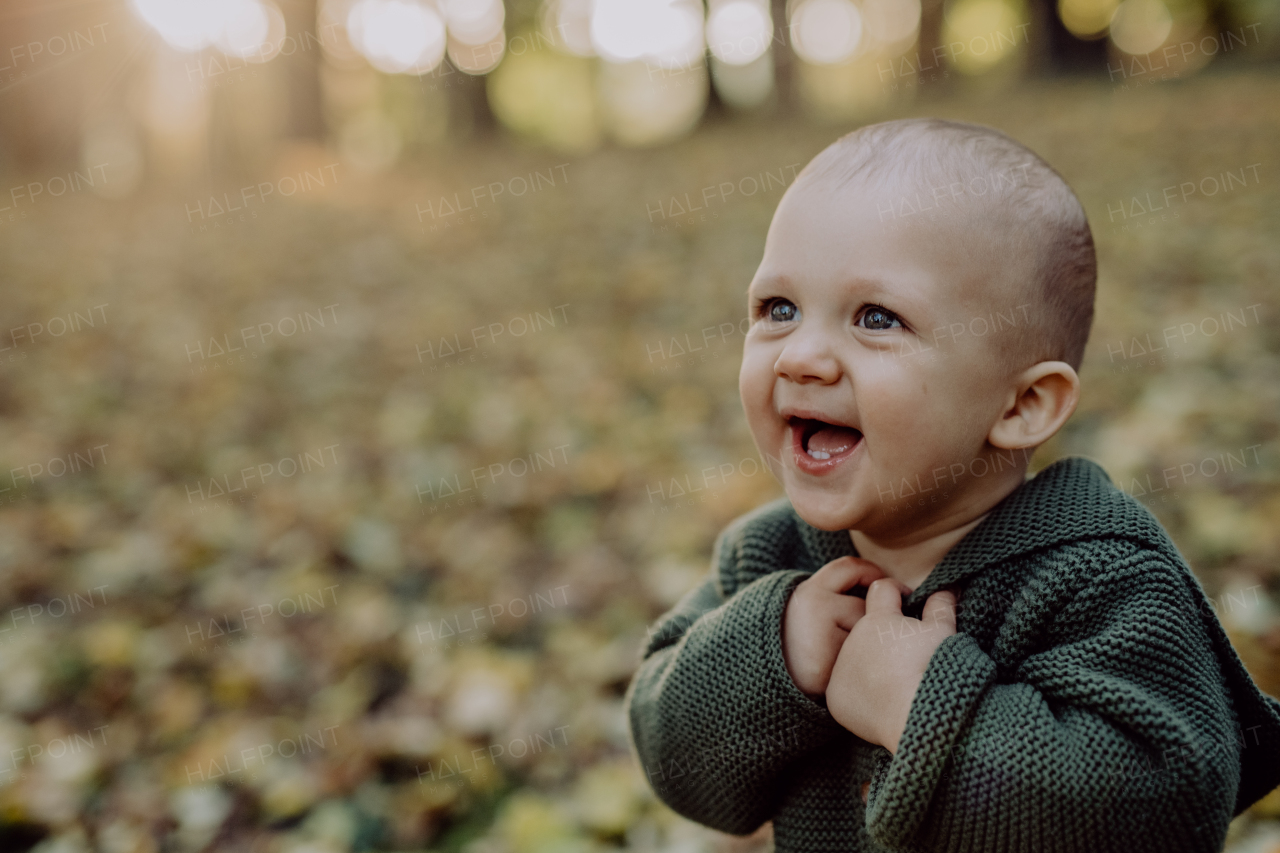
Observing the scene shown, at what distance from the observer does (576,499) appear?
4180 millimetres

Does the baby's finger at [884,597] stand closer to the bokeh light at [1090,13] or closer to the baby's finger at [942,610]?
the baby's finger at [942,610]

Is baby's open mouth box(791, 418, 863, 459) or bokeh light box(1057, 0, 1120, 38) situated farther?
bokeh light box(1057, 0, 1120, 38)

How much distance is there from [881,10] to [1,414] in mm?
26564

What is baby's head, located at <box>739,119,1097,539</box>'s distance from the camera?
3.99 ft

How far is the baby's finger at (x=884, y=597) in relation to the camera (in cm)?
132

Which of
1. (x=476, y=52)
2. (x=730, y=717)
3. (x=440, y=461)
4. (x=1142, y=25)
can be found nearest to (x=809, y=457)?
(x=730, y=717)

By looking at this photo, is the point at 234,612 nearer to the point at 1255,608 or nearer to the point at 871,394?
the point at 871,394

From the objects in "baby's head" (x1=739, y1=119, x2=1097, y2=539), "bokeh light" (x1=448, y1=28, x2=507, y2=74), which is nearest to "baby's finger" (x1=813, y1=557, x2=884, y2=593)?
"baby's head" (x1=739, y1=119, x2=1097, y2=539)

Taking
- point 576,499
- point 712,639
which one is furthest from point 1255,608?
point 576,499

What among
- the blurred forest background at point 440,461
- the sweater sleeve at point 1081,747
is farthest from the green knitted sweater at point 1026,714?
the blurred forest background at point 440,461

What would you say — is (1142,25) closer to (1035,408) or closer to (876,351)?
(1035,408)

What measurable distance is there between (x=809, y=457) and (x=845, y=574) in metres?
0.22

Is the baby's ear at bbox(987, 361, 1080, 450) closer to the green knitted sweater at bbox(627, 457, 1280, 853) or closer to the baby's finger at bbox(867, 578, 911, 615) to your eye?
the green knitted sweater at bbox(627, 457, 1280, 853)

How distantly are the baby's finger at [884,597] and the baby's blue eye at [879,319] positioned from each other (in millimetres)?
407
